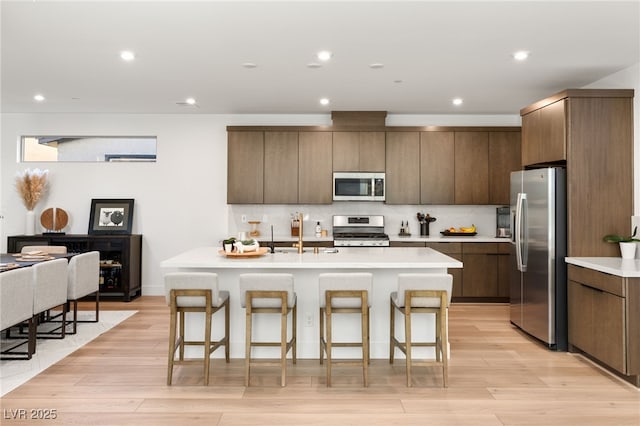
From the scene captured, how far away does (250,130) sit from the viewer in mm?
6703

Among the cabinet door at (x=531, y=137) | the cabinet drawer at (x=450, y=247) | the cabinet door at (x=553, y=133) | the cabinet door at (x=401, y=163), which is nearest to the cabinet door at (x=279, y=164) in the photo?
the cabinet door at (x=401, y=163)

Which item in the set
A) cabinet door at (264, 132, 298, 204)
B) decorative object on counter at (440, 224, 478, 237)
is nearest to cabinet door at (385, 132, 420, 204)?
decorative object on counter at (440, 224, 478, 237)

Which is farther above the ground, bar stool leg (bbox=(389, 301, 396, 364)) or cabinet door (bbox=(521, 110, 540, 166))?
cabinet door (bbox=(521, 110, 540, 166))

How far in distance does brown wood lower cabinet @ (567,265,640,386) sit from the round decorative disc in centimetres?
672

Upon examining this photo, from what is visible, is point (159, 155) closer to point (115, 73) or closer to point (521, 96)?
point (115, 73)

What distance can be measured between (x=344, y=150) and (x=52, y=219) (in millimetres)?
4437

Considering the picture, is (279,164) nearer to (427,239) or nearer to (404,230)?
(404,230)

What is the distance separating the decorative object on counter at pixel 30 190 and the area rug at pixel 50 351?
183 cm

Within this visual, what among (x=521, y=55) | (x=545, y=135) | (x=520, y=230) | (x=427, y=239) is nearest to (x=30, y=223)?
(x=427, y=239)

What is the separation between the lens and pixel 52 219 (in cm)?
697

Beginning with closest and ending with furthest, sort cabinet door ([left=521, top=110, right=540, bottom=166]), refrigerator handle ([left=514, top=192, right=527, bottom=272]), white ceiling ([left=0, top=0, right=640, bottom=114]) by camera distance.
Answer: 1. white ceiling ([left=0, top=0, right=640, bottom=114])
2. refrigerator handle ([left=514, top=192, right=527, bottom=272])
3. cabinet door ([left=521, top=110, right=540, bottom=166])

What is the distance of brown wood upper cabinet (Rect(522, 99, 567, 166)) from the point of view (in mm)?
4523

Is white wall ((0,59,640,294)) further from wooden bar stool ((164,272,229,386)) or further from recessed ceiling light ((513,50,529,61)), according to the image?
wooden bar stool ((164,272,229,386))

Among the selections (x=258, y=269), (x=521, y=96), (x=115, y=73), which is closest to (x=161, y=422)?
(x=258, y=269)
